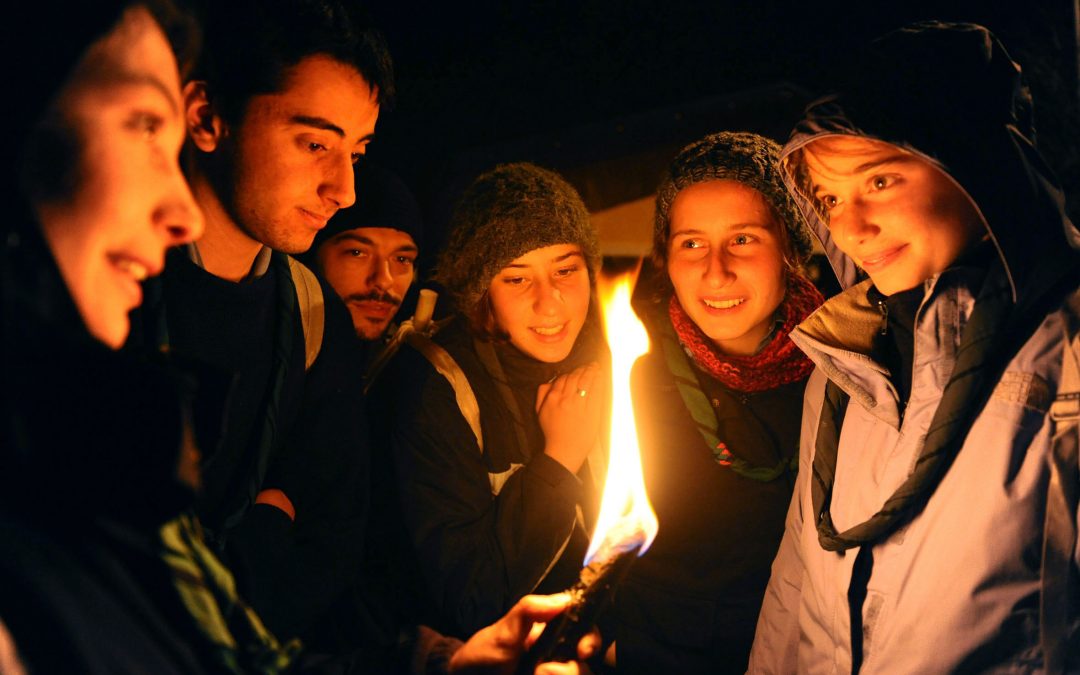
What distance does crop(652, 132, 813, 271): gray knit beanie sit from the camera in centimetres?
327

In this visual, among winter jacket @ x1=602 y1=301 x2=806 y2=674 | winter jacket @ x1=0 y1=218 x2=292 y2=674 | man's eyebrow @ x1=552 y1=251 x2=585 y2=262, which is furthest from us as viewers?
man's eyebrow @ x1=552 y1=251 x2=585 y2=262

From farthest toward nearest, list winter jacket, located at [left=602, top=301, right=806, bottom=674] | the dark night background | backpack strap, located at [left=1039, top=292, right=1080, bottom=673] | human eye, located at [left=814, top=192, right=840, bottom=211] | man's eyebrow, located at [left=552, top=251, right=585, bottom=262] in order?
1. the dark night background
2. man's eyebrow, located at [left=552, top=251, right=585, bottom=262]
3. winter jacket, located at [left=602, top=301, right=806, bottom=674]
4. human eye, located at [left=814, top=192, right=840, bottom=211]
5. backpack strap, located at [left=1039, top=292, right=1080, bottom=673]

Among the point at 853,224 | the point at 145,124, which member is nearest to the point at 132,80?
the point at 145,124

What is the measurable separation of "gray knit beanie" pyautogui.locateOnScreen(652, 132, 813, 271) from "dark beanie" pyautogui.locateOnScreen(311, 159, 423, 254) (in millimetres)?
1558

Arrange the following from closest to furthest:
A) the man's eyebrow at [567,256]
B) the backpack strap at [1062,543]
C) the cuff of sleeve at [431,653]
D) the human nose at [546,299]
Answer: the cuff of sleeve at [431,653] < the backpack strap at [1062,543] < the human nose at [546,299] < the man's eyebrow at [567,256]

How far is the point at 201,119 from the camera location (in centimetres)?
223

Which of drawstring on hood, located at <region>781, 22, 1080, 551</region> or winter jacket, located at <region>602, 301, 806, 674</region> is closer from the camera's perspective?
drawstring on hood, located at <region>781, 22, 1080, 551</region>

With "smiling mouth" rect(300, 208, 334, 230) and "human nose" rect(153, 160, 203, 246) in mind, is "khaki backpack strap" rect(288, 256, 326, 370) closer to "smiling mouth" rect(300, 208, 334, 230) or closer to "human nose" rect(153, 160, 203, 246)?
"smiling mouth" rect(300, 208, 334, 230)

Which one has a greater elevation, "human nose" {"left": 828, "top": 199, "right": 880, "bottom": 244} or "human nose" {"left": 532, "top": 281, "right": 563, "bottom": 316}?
"human nose" {"left": 532, "top": 281, "right": 563, "bottom": 316}

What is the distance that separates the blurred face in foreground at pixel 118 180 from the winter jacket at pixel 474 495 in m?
1.97

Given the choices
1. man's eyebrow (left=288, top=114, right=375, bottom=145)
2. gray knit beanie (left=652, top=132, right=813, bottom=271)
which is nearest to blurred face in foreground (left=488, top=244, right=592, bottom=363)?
gray knit beanie (left=652, top=132, right=813, bottom=271)

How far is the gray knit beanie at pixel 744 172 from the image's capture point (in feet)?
10.7

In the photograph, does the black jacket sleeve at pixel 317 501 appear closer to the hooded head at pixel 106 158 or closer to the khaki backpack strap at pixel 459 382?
the khaki backpack strap at pixel 459 382

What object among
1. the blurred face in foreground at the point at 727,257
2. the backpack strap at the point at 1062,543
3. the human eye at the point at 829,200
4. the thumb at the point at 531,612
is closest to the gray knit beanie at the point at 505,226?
the blurred face in foreground at the point at 727,257
